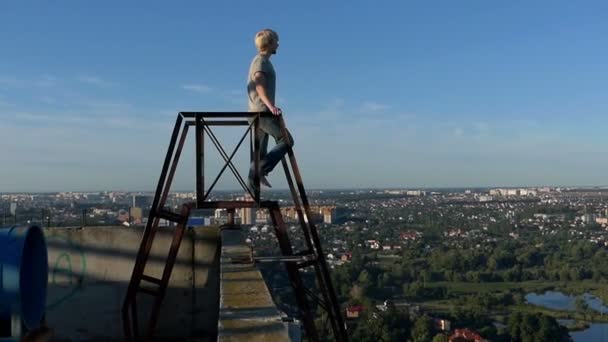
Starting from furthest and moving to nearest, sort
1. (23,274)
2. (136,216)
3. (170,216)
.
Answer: (136,216) → (170,216) → (23,274)

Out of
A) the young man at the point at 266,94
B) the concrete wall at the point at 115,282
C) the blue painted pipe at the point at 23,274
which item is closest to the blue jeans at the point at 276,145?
the young man at the point at 266,94

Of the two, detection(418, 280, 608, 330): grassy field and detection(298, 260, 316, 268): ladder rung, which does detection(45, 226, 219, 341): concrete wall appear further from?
detection(418, 280, 608, 330): grassy field

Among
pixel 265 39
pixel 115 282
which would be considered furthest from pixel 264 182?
pixel 115 282

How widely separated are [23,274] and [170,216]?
1.99 m

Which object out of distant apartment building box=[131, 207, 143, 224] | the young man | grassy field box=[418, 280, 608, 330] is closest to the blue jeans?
the young man

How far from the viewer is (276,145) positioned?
6.02 m

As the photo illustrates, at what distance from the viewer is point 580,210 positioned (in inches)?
6225

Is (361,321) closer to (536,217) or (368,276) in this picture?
(368,276)

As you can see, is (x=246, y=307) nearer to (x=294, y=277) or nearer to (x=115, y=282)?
(x=294, y=277)

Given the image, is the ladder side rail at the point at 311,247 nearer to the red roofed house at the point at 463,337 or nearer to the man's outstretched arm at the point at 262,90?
the man's outstretched arm at the point at 262,90

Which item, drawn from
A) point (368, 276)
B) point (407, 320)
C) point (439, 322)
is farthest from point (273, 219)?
point (368, 276)

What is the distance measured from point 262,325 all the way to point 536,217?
505 ft

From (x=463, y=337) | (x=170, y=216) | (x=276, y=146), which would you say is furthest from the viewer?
(x=463, y=337)

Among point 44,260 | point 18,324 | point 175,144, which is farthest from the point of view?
point 175,144
